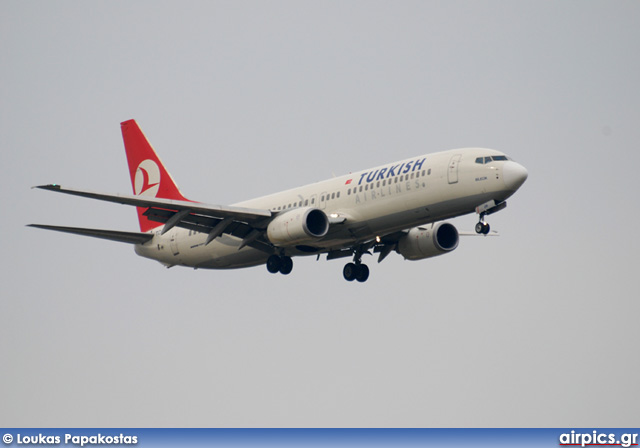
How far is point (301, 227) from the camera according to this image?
160ft

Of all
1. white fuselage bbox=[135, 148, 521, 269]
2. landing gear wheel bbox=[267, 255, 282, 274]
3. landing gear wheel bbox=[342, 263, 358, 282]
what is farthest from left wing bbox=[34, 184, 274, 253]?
landing gear wheel bbox=[342, 263, 358, 282]

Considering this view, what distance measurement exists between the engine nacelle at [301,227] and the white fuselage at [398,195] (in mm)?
841

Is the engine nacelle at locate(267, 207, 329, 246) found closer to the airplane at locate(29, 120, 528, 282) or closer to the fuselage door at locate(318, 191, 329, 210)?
the airplane at locate(29, 120, 528, 282)

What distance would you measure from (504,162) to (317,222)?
27.4ft

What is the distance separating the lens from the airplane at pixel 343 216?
4756 centimetres

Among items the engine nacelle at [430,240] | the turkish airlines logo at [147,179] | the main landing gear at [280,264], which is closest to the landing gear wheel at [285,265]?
the main landing gear at [280,264]

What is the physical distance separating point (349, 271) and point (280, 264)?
173 inches

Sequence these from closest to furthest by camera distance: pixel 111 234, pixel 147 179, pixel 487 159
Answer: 1. pixel 487 159
2. pixel 111 234
3. pixel 147 179

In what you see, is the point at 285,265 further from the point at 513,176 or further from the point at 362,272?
the point at 513,176

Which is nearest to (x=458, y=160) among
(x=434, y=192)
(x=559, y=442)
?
(x=434, y=192)

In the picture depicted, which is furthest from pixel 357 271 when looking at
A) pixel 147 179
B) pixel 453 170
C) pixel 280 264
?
pixel 147 179

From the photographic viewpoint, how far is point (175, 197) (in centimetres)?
6025

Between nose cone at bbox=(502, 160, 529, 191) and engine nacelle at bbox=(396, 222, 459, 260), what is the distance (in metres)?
7.83

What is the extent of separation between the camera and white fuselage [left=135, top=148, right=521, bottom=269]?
4741 centimetres
